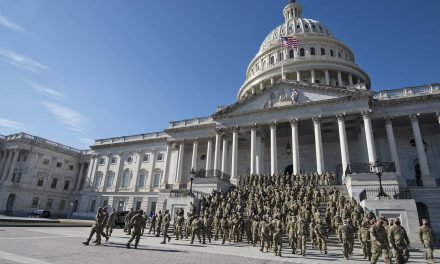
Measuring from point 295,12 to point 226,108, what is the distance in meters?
49.4

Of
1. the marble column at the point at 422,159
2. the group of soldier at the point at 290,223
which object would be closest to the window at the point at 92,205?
the group of soldier at the point at 290,223

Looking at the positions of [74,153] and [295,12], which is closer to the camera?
[74,153]

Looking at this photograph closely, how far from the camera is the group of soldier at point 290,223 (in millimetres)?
9448

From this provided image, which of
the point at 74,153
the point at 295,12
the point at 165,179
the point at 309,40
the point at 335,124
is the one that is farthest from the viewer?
the point at 295,12

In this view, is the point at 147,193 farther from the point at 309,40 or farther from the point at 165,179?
the point at 309,40

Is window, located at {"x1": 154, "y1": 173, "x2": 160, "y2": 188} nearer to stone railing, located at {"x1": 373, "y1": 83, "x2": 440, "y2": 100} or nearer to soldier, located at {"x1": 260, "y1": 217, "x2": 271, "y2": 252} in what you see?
stone railing, located at {"x1": 373, "y1": 83, "x2": 440, "y2": 100}

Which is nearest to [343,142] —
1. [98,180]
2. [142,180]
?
[142,180]

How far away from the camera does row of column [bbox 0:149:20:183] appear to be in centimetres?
4853

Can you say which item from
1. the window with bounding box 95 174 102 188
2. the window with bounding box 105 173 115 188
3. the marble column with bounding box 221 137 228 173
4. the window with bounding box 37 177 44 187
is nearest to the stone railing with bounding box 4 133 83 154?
the window with bounding box 37 177 44 187

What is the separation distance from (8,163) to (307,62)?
192 ft

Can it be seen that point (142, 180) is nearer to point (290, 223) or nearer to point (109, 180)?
point (109, 180)

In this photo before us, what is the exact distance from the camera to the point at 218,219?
16.7 meters

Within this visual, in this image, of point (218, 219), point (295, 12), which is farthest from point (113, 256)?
point (295, 12)

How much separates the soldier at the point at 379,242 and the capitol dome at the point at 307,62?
114 feet
